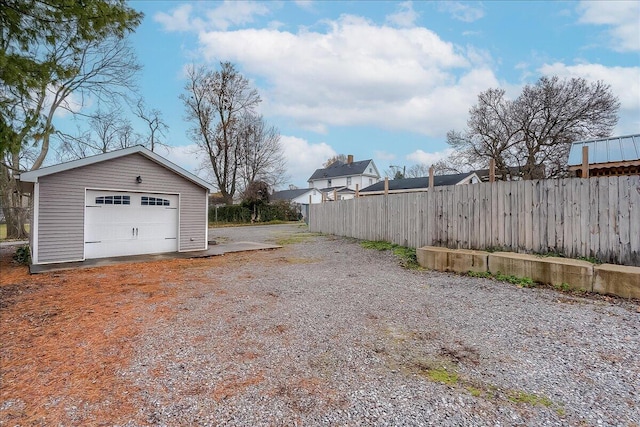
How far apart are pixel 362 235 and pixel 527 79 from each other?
1520 centimetres

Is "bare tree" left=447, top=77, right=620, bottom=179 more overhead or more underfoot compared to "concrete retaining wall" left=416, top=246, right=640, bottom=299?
more overhead

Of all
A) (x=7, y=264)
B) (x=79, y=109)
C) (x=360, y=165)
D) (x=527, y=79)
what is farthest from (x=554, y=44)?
(x=360, y=165)

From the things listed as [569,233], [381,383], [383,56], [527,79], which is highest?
[527,79]

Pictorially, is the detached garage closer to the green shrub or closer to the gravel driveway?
the green shrub

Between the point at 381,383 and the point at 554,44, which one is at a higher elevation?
the point at 554,44

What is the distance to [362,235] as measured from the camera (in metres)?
12.1

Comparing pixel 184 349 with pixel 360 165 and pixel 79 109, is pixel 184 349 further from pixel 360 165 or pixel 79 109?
pixel 360 165

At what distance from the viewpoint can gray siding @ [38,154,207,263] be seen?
8.09m

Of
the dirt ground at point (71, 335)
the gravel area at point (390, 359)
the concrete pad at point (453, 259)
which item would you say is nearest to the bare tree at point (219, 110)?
the dirt ground at point (71, 335)

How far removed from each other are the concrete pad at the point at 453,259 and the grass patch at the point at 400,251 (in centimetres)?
27

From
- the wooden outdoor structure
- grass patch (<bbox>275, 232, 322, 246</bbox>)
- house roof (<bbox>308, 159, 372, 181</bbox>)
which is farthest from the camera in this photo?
house roof (<bbox>308, 159, 372, 181</bbox>)

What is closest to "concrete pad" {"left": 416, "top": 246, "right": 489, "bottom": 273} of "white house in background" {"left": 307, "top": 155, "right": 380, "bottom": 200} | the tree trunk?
the tree trunk

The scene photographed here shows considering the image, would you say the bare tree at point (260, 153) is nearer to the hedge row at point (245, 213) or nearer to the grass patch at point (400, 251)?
the hedge row at point (245, 213)

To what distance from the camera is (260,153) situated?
2958cm
